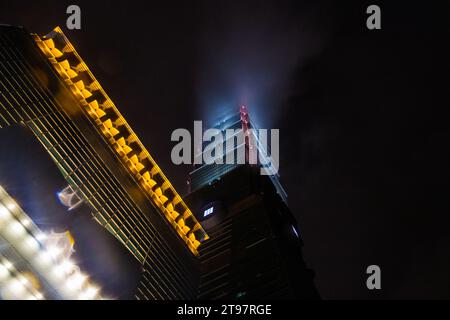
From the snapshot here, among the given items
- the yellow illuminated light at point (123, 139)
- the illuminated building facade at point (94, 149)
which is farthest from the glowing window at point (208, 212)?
the illuminated building facade at point (94, 149)

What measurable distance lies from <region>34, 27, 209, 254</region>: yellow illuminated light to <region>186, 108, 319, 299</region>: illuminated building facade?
2.48m

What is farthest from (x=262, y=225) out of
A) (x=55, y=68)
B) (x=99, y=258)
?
(x=55, y=68)

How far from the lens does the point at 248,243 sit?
28.8 m

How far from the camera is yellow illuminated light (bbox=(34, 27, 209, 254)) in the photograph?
29.8 meters

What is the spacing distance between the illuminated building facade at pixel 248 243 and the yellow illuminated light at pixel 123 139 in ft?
8.15

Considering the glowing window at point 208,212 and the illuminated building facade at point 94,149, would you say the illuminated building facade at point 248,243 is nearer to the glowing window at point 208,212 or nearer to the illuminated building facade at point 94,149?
the glowing window at point 208,212

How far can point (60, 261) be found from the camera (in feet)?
69.6

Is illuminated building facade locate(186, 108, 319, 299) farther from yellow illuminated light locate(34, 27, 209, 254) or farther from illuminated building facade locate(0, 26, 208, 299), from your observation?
illuminated building facade locate(0, 26, 208, 299)

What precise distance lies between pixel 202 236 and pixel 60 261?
17.4 m
